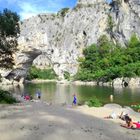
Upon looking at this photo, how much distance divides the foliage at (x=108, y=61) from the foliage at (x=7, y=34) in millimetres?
73048

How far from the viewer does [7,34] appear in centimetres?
4209

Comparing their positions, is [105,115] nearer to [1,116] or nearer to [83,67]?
[1,116]

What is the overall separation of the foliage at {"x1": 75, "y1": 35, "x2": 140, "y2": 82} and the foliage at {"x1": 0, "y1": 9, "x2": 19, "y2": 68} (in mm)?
73048

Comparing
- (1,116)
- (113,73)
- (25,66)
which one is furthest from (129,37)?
(1,116)

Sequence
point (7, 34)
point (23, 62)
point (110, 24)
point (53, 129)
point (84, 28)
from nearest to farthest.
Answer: point (53, 129), point (7, 34), point (23, 62), point (110, 24), point (84, 28)

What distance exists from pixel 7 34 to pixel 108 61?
10145cm

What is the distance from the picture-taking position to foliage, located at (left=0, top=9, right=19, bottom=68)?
41500mm

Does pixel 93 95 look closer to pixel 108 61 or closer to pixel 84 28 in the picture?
pixel 108 61

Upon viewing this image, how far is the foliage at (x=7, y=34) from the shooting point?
136ft

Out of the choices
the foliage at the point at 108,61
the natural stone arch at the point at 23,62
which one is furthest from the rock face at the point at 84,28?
the foliage at the point at 108,61

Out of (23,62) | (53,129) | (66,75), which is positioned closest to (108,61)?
(66,75)

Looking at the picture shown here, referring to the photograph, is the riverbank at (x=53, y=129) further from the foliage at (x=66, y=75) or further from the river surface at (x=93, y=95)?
the foliage at (x=66, y=75)

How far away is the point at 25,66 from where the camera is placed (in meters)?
130

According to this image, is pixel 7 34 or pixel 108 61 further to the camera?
pixel 108 61
